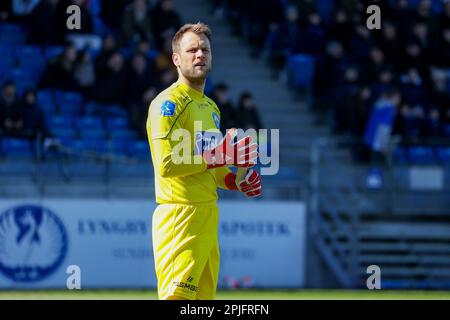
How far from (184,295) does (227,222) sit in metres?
9.78

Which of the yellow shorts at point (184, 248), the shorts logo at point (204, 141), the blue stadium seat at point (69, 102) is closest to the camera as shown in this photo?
the yellow shorts at point (184, 248)

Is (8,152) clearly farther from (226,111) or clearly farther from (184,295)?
(184,295)

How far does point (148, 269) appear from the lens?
55.6 feet

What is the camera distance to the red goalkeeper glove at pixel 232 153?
24.4 feet

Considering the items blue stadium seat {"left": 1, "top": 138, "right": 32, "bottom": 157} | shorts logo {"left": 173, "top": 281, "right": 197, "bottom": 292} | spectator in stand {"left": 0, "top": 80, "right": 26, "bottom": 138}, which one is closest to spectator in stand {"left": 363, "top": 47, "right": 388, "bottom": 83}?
spectator in stand {"left": 0, "top": 80, "right": 26, "bottom": 138}

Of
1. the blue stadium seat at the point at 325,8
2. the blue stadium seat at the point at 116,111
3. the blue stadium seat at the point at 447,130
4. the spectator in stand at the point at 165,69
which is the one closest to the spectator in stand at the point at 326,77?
the blue stadium seat at the point at 325,8

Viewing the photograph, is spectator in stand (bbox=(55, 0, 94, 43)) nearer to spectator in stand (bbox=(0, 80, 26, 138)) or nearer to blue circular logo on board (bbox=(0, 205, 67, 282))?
spectator in stand (bbox=(0, 80, 26, 138))

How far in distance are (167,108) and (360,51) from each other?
46.9ft

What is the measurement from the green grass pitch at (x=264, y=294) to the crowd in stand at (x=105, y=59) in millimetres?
2754

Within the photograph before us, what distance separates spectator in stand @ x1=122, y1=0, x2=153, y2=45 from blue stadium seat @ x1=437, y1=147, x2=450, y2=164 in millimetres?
5244

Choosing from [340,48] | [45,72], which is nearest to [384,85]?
[340,48]

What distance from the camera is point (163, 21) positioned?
66.5 ft

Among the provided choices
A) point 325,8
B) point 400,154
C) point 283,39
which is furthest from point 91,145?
point 325,8

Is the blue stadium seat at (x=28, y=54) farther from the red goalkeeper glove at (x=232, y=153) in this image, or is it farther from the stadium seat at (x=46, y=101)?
the red goalkeeper glove at (x=232, y=153)
